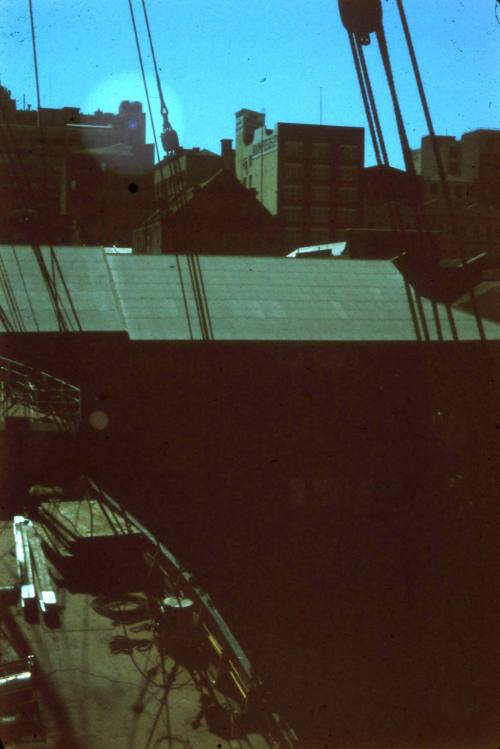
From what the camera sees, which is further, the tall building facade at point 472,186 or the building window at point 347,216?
the building window at point 347,216

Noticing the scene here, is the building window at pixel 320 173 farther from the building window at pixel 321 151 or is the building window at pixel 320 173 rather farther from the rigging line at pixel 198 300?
the rigging line at pixel 198 300

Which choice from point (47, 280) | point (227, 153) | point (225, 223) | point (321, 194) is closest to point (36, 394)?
point (47, 280)

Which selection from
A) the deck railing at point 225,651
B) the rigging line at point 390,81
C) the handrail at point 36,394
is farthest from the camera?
the handrail at point 36,394

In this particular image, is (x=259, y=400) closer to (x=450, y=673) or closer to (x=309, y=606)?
(x=309, y=606)

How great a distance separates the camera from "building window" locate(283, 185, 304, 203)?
71812 millimetres

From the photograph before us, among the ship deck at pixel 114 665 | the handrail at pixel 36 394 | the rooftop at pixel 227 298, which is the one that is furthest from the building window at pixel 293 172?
the ship deck at pixel 114 665

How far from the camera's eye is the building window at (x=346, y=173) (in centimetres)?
7335

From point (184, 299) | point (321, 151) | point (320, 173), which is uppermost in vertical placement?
point (321, 151)

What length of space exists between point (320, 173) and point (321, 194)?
2061 mm

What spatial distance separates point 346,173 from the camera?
73.4 metres

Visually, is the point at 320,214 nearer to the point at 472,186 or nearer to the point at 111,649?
the point at 472,186

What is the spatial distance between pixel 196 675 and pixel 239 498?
11.0 m

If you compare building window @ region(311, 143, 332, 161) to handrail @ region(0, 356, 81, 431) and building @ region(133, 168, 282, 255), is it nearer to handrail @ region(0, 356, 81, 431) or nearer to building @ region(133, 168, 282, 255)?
building @ region(133, 168, 282, 255)

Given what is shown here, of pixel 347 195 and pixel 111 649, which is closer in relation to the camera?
pixel 111 649
